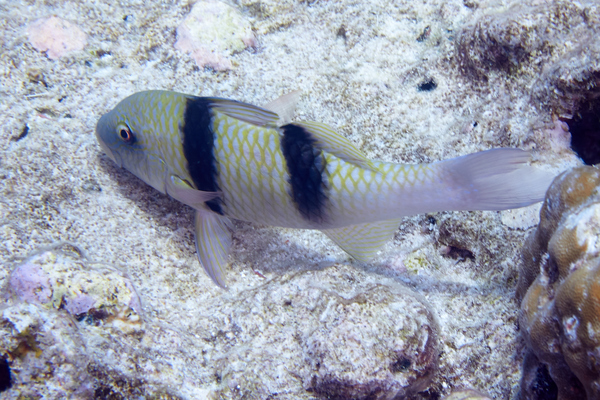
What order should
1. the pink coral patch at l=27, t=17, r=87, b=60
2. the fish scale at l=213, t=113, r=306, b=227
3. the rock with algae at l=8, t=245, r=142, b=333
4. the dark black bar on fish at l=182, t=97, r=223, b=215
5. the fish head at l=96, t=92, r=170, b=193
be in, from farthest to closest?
the pink coral patch at l=27, t=17, r=87, b=60
the fish head at l=96, t=92, r=170, b=193
the dark black bar on fish at l=182, t=97, r=223, b=215
the fish scale at l=213, t=113, r=306, b=227
the rock with algae at l=8, t=245, r=142, b=333

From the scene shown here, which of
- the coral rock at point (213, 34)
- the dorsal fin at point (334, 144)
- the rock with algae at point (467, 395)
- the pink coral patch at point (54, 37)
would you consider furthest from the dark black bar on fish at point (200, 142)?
the pink coral patch at point (54, 37)

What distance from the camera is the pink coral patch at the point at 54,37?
3.26 m

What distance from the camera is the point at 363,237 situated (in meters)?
2.27

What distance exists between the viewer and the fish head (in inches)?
92.1

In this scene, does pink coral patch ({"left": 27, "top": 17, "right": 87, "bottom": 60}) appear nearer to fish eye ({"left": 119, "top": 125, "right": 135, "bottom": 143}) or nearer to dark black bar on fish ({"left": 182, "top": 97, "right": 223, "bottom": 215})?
fish eye ({"left": 119, "top": 125, "right": 135, "bottom": 143})

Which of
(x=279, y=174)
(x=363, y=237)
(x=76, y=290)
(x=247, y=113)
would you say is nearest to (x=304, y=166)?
(x=279, y=174)

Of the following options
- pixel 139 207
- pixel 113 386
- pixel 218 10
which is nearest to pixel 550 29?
pixel 218 10

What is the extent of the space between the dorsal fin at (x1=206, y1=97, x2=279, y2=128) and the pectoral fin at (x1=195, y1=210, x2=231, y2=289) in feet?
2.28

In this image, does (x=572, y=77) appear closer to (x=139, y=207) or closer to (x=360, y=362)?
(x=360, y=362)

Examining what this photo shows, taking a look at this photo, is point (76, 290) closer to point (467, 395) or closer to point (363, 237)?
point (363, 237)

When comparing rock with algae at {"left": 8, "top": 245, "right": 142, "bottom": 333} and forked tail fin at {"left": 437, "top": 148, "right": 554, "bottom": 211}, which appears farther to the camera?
rock with algae at {"left": 8, "top": 245, "right": 142, "bottom": 333}

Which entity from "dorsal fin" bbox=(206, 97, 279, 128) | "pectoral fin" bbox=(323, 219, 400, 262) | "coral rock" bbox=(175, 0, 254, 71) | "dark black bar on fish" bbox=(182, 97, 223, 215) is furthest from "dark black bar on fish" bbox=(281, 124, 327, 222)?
"coral rock" bbox=(175, 0, 254, 71)

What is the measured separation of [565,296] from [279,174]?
149 centimetres

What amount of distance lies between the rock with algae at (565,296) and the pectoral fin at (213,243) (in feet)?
5.85
